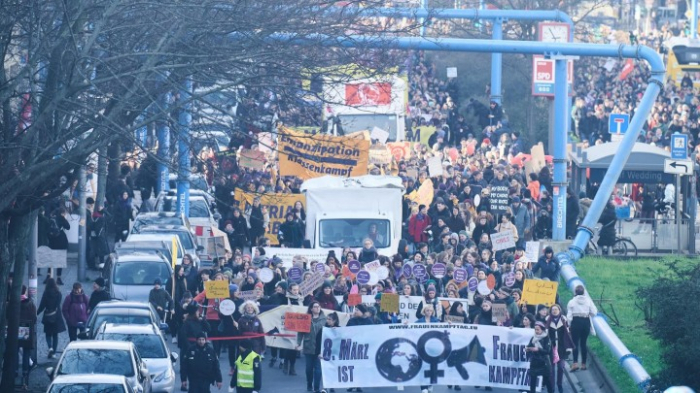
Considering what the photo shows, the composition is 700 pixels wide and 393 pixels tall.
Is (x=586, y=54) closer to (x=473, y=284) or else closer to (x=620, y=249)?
(x=620, y=249)

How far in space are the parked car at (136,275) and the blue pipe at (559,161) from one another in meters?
9.46

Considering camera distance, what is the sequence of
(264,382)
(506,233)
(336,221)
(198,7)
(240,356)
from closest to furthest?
(198,7) → (240,356) → (264,382) → (506,233) → (336,221)

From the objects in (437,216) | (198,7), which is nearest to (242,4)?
(198,7)

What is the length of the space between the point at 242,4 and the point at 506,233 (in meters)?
8.99

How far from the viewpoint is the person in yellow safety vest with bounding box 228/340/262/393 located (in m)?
22.7

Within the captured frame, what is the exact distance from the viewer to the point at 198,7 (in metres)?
21.2

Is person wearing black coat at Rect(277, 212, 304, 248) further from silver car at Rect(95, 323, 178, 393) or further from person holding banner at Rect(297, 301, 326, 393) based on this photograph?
silver car at Rect(95, 323, 178, 393)

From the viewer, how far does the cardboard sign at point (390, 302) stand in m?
26.0

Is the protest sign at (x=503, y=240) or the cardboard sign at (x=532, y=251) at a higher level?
the protest sign at (x=503, y=240)

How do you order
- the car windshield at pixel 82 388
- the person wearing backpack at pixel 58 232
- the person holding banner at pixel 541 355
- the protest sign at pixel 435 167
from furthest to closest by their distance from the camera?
the protest sign at pixel 435 167 < the person wearing backpack at pixel 58 232 < the person holding banner at pixel 541 355 < the car windshield at pixel 82 388

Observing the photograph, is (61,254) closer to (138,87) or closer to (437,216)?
(138,87)

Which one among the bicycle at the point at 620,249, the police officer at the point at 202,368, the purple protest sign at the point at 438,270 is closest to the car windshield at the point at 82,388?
the police officer at the point at 202,368

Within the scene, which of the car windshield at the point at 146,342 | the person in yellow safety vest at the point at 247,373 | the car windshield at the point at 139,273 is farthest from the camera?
the car windshield at the point at 139,273

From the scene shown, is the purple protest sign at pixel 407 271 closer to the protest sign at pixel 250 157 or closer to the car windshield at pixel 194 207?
the protest sign at pixel 250 157
